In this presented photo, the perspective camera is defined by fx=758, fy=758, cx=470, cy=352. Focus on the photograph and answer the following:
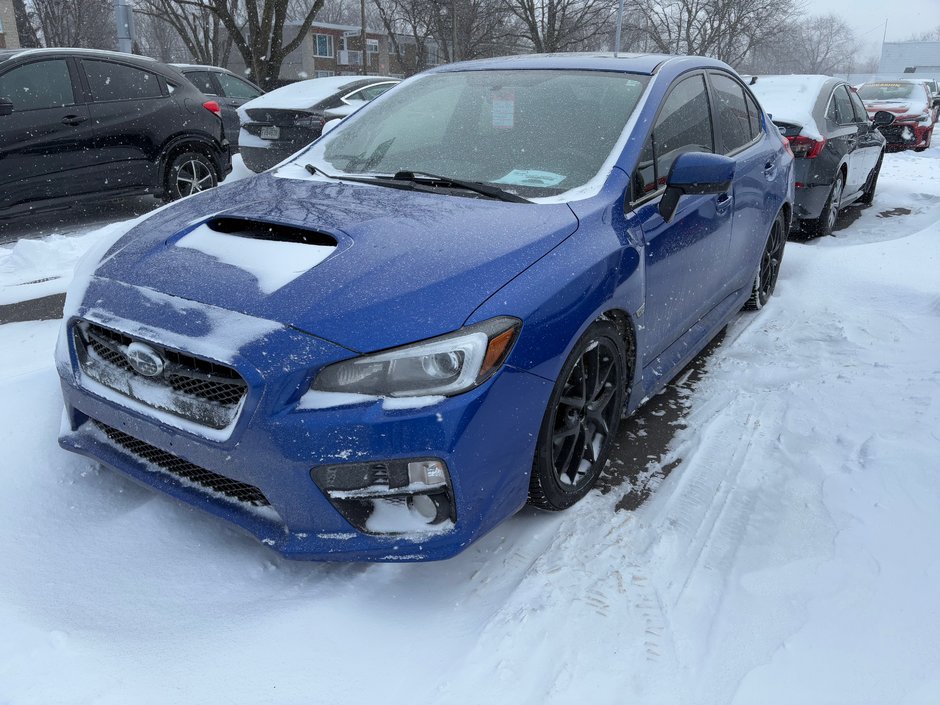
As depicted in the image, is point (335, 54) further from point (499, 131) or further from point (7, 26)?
point (499, 131)

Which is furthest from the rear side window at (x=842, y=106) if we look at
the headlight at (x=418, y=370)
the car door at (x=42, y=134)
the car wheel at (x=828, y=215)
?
the car door at (x=42, y=134)

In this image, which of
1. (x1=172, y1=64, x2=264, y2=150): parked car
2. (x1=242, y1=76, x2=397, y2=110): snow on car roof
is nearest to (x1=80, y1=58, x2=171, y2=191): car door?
(x1=242, y1=76, x2=397, y2=110): snow on car roof

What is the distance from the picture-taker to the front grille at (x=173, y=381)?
2.14 m

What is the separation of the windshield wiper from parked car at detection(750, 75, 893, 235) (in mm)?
4949

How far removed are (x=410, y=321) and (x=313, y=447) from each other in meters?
0.44

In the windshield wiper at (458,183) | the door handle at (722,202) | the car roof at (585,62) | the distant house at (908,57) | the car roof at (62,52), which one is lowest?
the distant house at (908,57)

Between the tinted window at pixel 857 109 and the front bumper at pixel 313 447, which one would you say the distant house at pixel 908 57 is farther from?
the front bumper at pixel 313 447

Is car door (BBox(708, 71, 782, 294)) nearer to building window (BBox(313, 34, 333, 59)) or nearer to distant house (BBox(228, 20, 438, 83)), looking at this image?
distant house (BBox(228, 20, 438, 83))

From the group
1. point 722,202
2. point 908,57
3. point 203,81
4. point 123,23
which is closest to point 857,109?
point 722,202

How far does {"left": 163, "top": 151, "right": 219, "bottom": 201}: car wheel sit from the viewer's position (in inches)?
299

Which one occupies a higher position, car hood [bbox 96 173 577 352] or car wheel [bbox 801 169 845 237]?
car hood [bbox 96 173 577 352]

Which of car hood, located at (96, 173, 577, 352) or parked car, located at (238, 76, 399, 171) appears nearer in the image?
car hood, located at (96, 173, 577, 352)

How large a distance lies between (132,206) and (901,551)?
7877 millimetres

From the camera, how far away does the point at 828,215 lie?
727 centimetres
